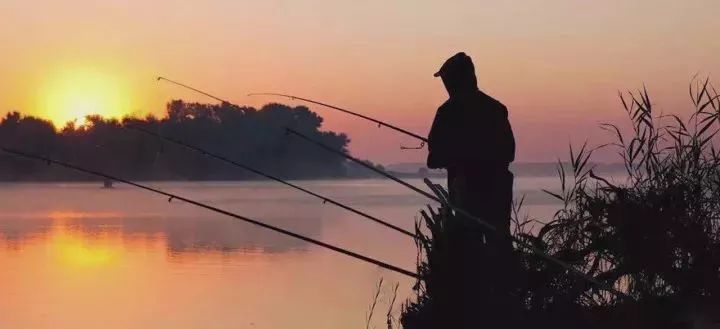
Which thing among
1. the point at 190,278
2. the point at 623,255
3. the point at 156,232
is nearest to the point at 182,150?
the point at 156,232

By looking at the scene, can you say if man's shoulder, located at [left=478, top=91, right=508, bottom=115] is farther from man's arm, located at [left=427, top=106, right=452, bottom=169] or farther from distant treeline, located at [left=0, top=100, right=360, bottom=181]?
distant treeline, located at [left=0, top=100, right=360, bottom=181]

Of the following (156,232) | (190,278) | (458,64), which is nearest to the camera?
(458,64)

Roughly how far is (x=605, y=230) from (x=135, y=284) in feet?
40.6

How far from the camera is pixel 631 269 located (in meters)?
7.28

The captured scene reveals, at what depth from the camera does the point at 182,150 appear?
363ft

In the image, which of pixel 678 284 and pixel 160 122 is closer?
pixel 678 284

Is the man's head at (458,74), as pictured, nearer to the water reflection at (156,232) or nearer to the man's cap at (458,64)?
the man's cap at (458,64)

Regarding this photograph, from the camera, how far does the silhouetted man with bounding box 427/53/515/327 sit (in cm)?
667

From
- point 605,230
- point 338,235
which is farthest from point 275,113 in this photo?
point 605,230

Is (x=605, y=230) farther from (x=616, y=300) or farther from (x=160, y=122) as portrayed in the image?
(x=160, y=122)

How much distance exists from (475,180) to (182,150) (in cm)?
10553

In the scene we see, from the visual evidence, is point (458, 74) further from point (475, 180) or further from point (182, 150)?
point (182, 150)

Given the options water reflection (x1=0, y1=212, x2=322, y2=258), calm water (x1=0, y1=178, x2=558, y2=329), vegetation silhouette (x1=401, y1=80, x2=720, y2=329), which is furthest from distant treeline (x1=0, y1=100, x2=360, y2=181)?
vegetation silhouette (x1=401, y1=80, x2=720, y2=329)

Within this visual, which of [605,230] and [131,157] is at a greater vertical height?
[131,157]
